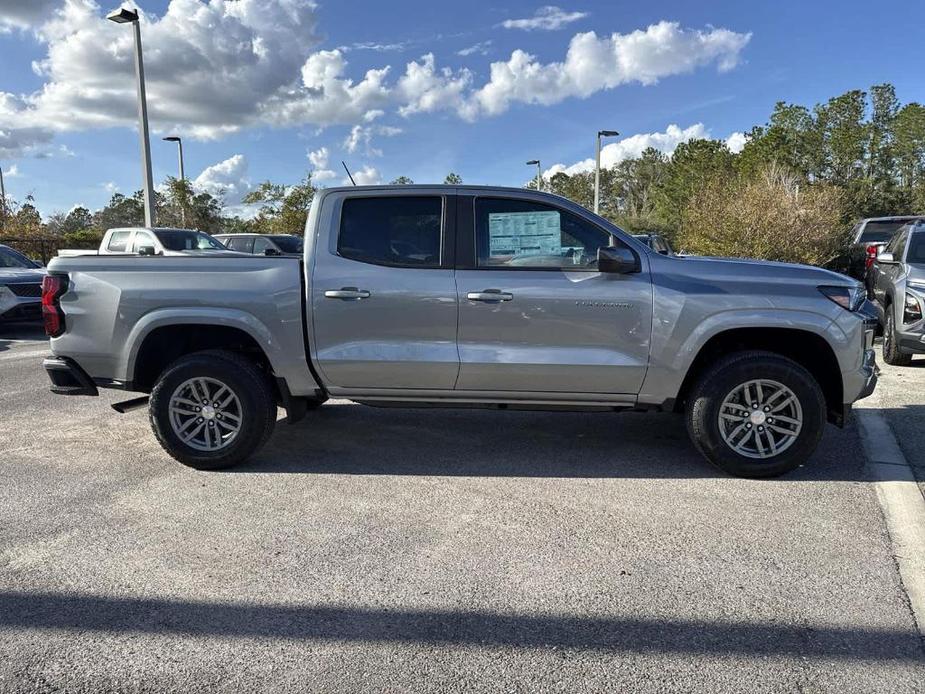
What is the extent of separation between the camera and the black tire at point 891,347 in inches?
311

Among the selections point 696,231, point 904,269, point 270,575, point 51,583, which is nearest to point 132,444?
point 51,583

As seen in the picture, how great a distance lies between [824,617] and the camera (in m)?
2.81

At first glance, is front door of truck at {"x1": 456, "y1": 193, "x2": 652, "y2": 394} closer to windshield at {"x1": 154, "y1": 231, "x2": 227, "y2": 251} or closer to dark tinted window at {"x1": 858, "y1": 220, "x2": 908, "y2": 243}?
windshield at {"x1": 154, "y1": 231, "x2": 227, "y2": 251}

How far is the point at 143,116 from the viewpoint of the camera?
15516 mm

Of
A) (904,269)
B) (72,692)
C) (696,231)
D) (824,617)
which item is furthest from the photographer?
(696,231)

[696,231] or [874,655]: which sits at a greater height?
[696,231]

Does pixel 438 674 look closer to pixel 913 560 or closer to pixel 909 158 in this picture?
pixel 913 560

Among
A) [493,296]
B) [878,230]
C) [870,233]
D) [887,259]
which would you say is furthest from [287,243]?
[493,296]

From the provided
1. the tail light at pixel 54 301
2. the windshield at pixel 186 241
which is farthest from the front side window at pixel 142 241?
the tail light at pixel 54 301

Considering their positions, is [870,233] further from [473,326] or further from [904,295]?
[473,326]

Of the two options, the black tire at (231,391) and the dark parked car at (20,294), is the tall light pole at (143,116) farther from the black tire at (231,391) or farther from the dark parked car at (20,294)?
the black tire at (231,391)

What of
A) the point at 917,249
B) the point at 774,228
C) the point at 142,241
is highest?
the point at 774,228

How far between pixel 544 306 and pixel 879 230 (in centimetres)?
1269

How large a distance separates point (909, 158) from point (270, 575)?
173 ft
